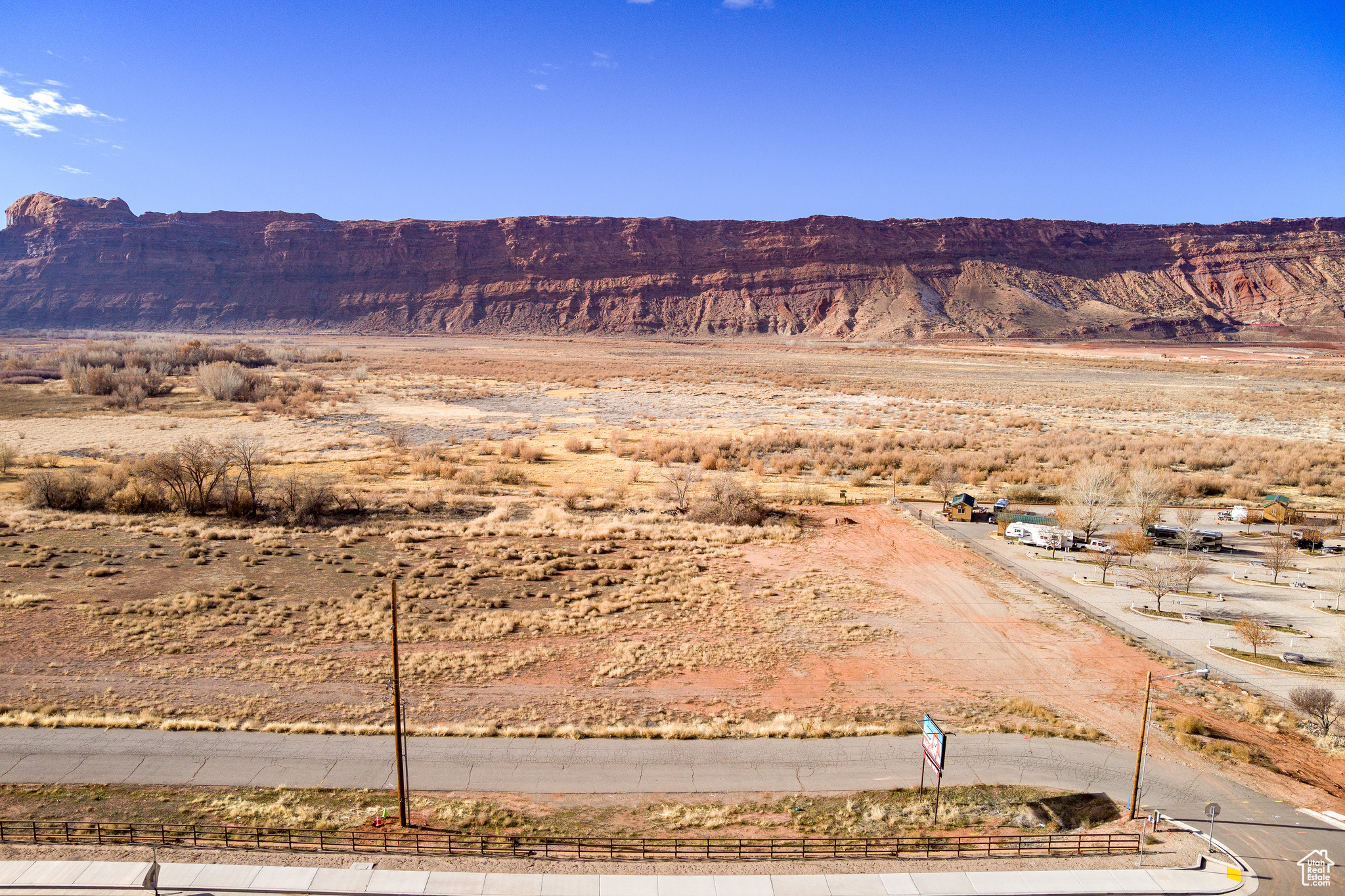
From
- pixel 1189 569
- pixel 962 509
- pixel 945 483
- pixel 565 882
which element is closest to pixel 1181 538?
pixel 1189 569

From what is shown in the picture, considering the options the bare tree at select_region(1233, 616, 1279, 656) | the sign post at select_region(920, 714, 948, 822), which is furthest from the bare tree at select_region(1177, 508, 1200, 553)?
the sign post at select_region(920, 714, 948, 822)

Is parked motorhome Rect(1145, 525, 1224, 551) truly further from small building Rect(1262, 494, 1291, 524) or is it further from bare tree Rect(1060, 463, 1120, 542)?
small building Rect(1262, 494, 1291, 524)

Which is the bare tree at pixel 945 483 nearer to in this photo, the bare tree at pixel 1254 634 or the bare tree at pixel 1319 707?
the bare tree at pixel 1254 634

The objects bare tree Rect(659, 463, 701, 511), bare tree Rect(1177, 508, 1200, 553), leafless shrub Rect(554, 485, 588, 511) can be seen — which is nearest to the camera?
bare tree Rect(1177, 508, 1200, 553)

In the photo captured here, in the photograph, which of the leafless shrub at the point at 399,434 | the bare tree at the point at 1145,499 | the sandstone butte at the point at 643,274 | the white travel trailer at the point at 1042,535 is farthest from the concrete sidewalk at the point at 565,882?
the sandstone butte at the point at 643,274

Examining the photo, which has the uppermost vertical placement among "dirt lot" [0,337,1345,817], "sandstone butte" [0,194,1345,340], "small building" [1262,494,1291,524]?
"sandstone butte" [0,194,1345,340]

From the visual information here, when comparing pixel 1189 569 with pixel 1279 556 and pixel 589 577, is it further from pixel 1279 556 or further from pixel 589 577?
pixel 589 577
